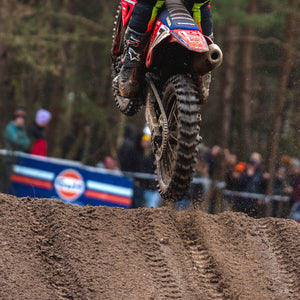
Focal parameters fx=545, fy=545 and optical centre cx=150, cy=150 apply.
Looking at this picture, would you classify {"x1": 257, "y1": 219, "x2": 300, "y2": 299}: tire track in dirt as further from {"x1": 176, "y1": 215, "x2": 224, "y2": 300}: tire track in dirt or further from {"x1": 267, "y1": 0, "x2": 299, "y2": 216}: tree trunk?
{"x1": 267, "y1": 0, "x2": 299, "y2": 216}: tree trunk

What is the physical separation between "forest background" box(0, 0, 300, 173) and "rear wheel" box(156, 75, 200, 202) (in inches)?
224

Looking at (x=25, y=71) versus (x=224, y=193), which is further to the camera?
(x=25, y=71)

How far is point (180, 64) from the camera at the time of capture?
5695 mm

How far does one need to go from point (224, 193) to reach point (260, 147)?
3.49 metres

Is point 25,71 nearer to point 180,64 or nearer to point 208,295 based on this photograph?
point 180,64

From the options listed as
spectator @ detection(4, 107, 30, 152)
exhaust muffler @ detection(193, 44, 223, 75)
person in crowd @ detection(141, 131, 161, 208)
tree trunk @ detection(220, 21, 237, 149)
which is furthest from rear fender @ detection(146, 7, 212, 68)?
tree trunk @ detection(220, 21, 237, 149)

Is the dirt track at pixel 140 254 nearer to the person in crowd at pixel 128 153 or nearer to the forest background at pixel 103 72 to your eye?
the person in crowd at pixel 128 153

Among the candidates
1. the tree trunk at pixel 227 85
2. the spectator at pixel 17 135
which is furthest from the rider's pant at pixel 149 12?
the tree trunk at pixel 227 85

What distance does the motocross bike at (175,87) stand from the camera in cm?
517

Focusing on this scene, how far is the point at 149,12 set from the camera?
5.64 metres

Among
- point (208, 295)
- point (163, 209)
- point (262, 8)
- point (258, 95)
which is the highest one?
point (262, 8)

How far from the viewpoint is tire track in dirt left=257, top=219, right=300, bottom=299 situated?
550 cm

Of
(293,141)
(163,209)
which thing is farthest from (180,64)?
(293,141)

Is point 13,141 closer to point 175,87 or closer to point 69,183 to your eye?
point 69,183
